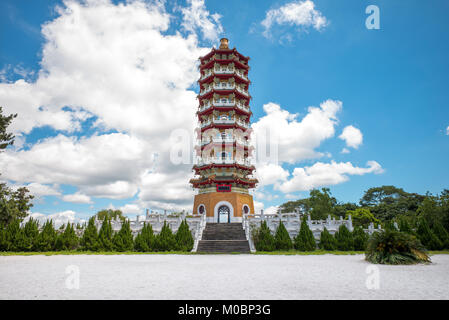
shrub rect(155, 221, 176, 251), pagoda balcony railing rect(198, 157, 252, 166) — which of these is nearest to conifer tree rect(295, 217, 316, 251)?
shrub rect(155, 221, 176, 251)

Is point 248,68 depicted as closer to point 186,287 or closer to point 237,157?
point 237,157

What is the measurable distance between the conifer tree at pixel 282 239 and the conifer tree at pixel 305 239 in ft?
1.75

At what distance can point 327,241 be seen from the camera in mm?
18906

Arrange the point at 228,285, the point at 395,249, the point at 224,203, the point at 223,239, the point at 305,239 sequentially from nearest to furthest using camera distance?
the point at 228,285
the point at 395,249
the point at 305,239
the point at 223,239
the point at 224,203

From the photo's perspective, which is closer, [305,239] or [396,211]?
[305,239]

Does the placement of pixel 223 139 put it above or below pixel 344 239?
above

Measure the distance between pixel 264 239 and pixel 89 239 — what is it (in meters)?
12.2

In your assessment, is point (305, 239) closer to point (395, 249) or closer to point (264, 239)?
point (264, 239)

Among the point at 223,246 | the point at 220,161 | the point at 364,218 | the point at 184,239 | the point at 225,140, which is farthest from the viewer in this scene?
the point at 364,218

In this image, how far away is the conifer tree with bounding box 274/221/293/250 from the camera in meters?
18.6

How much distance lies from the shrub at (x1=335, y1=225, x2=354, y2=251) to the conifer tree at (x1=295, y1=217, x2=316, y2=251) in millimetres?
1765

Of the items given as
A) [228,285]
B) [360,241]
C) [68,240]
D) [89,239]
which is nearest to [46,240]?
[68,240]

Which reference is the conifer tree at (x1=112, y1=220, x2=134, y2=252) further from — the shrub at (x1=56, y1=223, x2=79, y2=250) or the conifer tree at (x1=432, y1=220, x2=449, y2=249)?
the conifer tree at (x1=432, y1=220, x2=449, y2=249)
